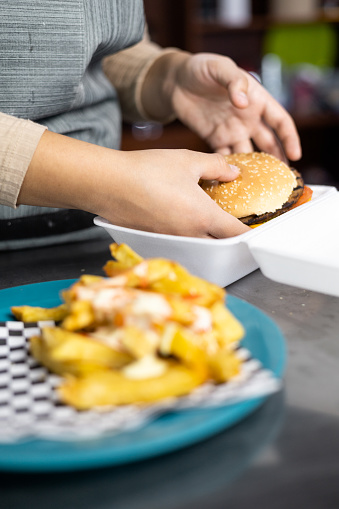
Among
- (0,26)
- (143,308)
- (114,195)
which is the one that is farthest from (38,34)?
(143,308)

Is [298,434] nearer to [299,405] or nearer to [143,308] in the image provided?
[299,405]

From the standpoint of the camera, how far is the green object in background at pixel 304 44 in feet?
13.4

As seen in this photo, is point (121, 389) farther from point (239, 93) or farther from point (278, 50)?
point (278, 50)

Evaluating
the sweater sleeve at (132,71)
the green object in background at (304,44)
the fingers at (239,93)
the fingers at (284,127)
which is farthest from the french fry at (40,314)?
the green object in background at (304,44)

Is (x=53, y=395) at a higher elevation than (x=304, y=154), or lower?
higher

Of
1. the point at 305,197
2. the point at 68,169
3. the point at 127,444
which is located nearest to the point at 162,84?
the point at 305,197

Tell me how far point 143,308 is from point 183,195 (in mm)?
405

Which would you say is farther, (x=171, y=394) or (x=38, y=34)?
(x=38, y=34)

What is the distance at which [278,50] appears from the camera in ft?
13.6

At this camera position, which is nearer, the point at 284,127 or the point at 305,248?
the point at 305,248

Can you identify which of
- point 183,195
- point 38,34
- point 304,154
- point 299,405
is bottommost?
point 304,154

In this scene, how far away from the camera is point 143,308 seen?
0.58 metres

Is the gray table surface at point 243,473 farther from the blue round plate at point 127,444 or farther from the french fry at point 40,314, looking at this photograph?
the french fry at point 40,314

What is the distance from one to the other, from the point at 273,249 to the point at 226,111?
32.1 inches
